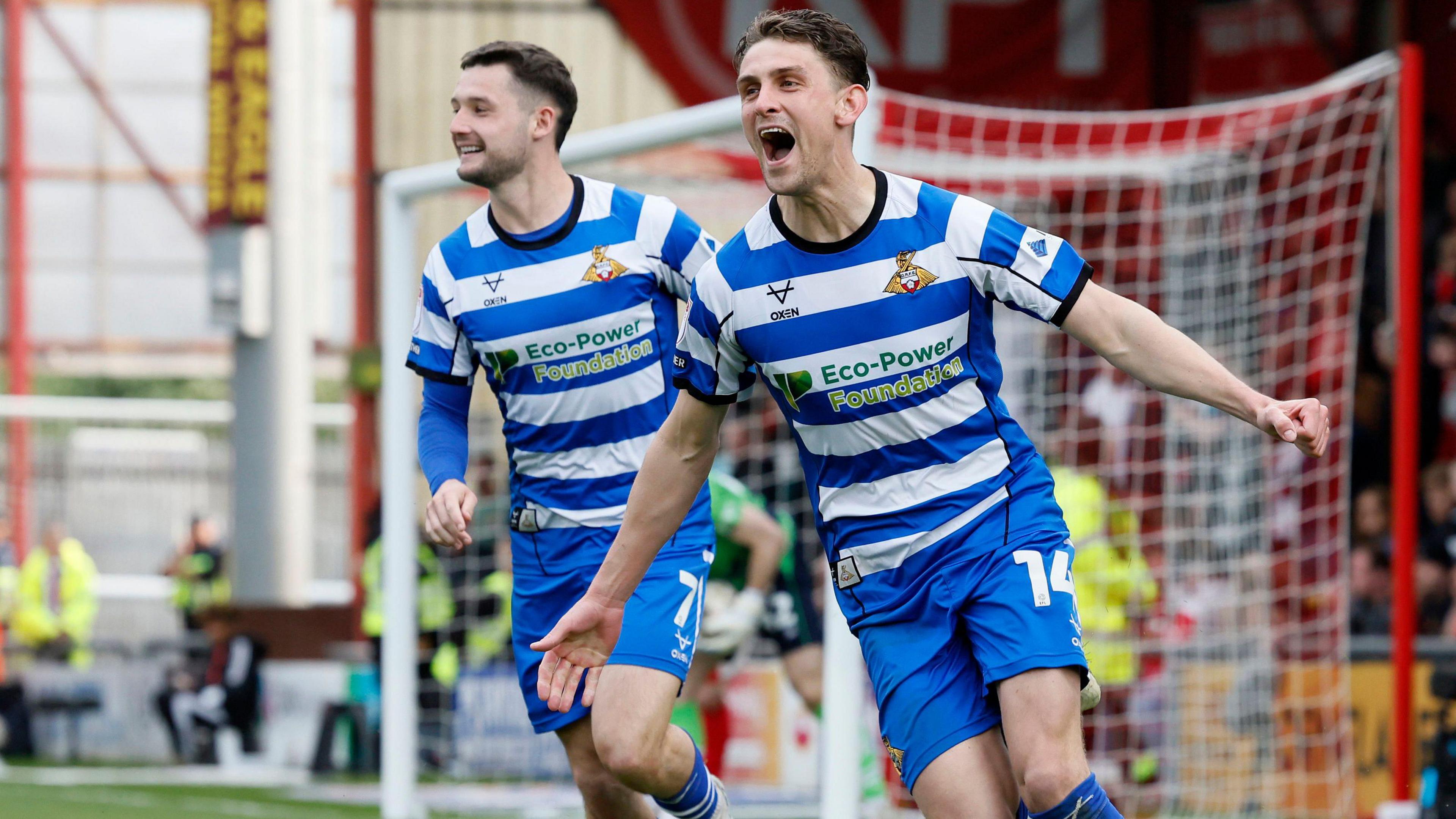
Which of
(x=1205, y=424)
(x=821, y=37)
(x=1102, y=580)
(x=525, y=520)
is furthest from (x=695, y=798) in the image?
(x=1205, y=424)

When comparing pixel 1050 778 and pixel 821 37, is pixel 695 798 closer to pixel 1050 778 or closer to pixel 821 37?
pixel 1050 778

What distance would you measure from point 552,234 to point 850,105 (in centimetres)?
132

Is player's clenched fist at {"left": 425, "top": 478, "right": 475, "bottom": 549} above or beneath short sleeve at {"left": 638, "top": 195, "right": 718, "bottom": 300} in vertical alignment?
beneath

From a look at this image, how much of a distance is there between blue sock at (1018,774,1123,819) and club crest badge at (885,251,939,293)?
1063mm

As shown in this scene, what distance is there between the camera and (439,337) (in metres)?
4.95

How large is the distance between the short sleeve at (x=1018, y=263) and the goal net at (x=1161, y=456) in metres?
3.94

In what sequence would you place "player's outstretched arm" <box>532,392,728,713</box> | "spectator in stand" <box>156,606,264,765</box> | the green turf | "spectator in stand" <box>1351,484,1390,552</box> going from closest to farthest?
"player's outstretched arm" <box>532,392,728,713</box>, the green turf, "spectator in stand" <box>1351,484,1390,552</box>, "spectator in stand" <box>156,606,264,765</box>

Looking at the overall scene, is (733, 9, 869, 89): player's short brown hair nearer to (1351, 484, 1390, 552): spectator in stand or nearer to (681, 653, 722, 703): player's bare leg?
(681, 653, 722, 703): player's bare leg

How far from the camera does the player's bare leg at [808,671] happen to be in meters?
7.70

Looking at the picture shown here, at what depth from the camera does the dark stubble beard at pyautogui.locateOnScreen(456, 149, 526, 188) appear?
15.9ft

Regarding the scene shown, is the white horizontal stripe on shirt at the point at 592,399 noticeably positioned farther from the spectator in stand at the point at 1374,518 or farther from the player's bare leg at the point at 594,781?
the spectator in stand at the point at 1374,518

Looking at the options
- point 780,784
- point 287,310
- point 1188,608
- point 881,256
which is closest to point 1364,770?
point 1188,608

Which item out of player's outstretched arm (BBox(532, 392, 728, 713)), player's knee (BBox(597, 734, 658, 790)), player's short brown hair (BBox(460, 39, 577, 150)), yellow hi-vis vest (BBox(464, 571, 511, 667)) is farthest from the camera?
yellow hi-vis vest (BBox(464, 571, 511, 667))

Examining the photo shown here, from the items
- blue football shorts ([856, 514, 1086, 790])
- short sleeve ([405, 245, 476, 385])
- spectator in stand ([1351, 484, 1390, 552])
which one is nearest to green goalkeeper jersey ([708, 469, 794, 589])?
short sleeve ([405, 245, 476, 385])
